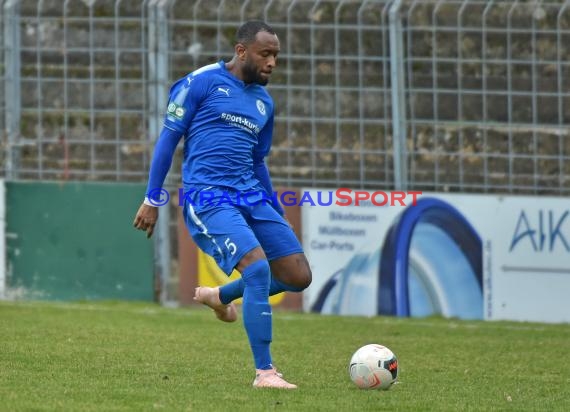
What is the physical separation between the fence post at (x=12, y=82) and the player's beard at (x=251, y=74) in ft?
26.0

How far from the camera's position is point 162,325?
13.4 metres

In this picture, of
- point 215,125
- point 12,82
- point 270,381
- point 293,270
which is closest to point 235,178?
point 215,125

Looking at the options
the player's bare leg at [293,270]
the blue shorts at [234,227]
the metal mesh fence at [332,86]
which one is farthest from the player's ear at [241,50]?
the metal mesh fence at [332,86]

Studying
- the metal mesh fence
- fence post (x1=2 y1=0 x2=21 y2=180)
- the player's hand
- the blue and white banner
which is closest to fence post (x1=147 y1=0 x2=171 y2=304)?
the metal mesh fence

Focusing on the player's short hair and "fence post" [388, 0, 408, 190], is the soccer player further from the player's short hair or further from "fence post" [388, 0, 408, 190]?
"fence post" [388, 0, 408, 190]

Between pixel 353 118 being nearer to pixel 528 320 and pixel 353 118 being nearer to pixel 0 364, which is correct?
pixel 528 320

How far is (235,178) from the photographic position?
8688mm

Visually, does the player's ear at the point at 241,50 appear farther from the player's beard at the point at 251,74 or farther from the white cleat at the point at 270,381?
the white cleat at the point at 270,381

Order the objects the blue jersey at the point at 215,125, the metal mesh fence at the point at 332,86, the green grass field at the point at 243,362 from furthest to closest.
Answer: the metal mesh fence at the point at 332,86 → the blue jersey at the point at 215,125 → the green grass field at the point at 243,362

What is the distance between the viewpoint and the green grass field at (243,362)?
305 inches

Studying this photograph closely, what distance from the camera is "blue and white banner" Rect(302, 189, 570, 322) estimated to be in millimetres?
14992

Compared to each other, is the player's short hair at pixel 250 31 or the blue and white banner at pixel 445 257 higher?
the player's short hair at pixel 250 31

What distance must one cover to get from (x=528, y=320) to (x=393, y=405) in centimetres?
766

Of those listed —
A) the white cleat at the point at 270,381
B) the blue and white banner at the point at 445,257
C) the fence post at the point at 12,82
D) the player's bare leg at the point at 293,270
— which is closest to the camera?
the white cleat at the point at 270,381
